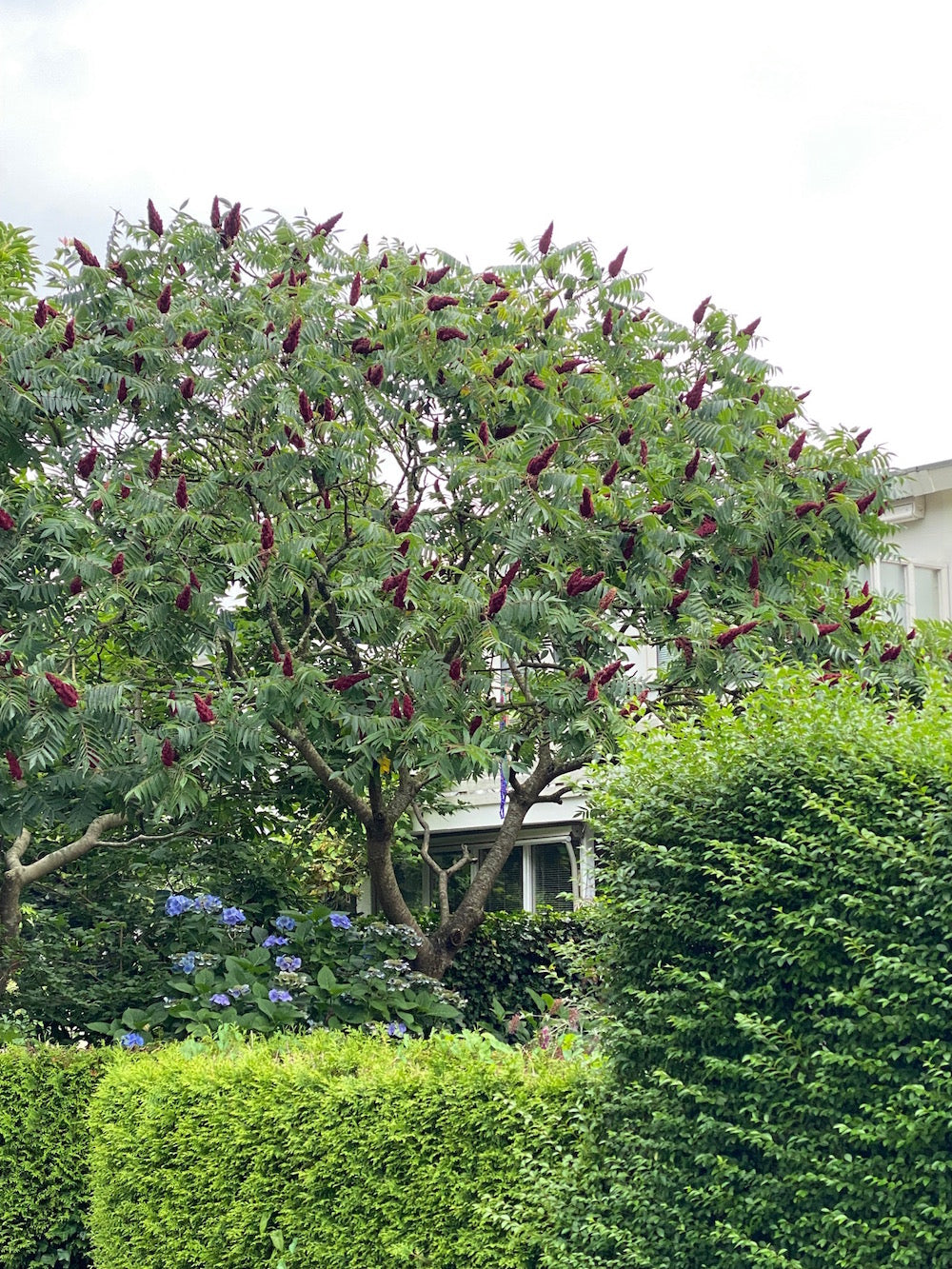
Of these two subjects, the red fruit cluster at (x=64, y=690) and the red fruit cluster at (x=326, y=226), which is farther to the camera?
the red fruit cluster at (x=326, y=226)

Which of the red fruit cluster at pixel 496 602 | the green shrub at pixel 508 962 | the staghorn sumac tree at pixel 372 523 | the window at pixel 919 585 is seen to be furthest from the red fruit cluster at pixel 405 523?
the window at pixel 919 585

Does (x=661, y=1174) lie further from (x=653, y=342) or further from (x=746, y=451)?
(x=653, y=342)

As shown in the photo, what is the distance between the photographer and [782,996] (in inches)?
213

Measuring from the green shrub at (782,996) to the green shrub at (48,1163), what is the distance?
554 centimetres

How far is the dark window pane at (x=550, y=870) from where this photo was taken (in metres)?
21.3

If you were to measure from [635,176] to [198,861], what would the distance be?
7.54 metres

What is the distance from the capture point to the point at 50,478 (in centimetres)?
1184

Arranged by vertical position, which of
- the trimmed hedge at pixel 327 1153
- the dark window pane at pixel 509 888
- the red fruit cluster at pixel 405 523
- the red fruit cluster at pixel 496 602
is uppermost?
the red fruit cluster at pixel 405 523

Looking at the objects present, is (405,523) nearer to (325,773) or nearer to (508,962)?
(325,773)

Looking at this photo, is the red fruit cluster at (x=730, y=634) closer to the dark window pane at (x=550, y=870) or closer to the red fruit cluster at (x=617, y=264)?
the red fruit cluster at (x=617, y=264)

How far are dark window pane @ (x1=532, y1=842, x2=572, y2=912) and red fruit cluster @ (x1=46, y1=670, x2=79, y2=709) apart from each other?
11.9 metres

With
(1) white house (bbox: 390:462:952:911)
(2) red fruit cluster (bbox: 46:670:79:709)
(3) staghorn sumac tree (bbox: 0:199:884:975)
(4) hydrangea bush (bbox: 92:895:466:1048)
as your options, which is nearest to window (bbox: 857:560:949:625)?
(1) white house (bbox: 390:462:952:911)

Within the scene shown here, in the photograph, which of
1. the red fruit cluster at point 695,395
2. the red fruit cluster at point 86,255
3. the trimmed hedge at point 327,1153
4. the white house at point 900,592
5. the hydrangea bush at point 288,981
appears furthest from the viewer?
the white house at point 900,592

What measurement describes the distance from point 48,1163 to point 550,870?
468 inches
